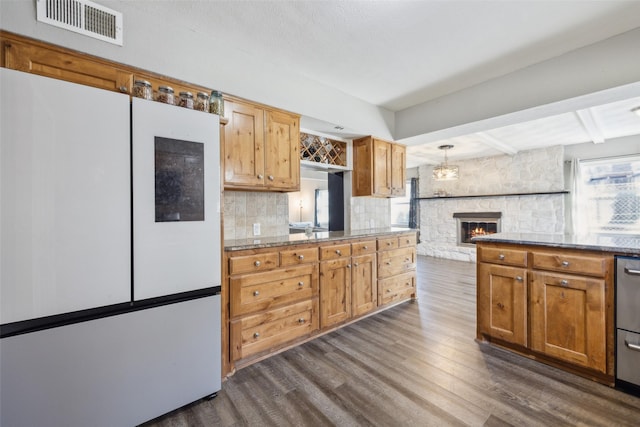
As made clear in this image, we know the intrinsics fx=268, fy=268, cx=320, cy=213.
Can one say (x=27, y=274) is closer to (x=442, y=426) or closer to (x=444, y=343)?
(x=442, y=426)

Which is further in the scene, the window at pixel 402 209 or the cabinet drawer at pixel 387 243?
the window at pixel 402 209

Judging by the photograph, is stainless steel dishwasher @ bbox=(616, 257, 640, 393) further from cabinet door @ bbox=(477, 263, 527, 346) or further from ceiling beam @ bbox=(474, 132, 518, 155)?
ceiling beam @ bbox=(474, 132, 518, 155)

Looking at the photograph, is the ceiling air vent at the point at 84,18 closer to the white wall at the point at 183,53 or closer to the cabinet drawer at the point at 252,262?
the white wall at the point at 183,53

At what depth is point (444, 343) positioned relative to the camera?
2439 millimetres

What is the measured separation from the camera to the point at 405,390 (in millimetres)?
1812

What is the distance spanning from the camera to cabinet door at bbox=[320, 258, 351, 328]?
258 cm

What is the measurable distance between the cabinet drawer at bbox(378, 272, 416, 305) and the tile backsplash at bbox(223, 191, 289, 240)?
134 cm

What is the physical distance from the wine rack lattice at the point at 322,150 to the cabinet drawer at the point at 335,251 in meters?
1.19

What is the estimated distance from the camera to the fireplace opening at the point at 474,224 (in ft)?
20.1

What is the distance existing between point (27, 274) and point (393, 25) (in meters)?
2.70

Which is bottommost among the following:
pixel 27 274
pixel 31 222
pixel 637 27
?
pixel 27 274

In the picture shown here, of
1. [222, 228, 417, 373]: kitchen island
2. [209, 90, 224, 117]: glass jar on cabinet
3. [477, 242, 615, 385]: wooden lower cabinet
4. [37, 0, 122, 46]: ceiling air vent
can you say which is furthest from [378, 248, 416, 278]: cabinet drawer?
[37, 0, 122, 46]: ceiling air vent

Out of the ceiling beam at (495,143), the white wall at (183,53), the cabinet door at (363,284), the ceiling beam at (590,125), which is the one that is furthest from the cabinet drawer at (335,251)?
the ceiling beam at (590,125)

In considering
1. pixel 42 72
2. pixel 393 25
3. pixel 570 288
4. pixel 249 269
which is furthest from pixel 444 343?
pixel 42 72
